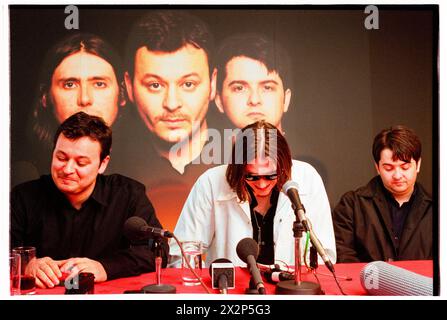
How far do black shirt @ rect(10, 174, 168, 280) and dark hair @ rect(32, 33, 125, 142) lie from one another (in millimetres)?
358

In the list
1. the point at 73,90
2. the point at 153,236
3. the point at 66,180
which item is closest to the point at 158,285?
the point at 153,236

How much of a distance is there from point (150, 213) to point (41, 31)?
4.85 feet

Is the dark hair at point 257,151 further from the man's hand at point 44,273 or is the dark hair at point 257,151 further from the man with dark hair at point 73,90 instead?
the man's hand at point 44,273

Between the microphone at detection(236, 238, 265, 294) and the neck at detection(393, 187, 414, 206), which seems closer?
the microphone at detection(236, 238, 265, 294)

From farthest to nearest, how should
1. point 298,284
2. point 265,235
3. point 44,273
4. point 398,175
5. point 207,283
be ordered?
point 398,175 → point 265,235 → point 207,283 → point 44,273 → point 298,284

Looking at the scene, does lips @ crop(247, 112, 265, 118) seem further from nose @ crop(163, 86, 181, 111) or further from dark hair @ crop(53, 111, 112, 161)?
dark hair @ crop(53, 111, 112, 161)

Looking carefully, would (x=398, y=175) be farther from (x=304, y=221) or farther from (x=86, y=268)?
(x=86, y=268)

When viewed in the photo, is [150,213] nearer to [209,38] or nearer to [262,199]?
[262,199]

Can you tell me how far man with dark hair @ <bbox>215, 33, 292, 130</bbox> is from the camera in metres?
3.40

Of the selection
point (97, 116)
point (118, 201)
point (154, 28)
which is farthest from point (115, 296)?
point (154, 28)

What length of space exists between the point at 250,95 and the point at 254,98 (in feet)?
0.12

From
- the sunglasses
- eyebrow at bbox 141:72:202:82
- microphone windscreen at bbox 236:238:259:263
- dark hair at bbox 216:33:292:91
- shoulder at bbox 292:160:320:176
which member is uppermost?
dark hair at bbox 216:33:292:91

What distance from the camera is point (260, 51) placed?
11.2ft

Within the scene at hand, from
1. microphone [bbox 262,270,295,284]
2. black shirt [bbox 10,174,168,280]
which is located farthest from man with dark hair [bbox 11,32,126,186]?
microphone [bbox 262,270,295,284]
